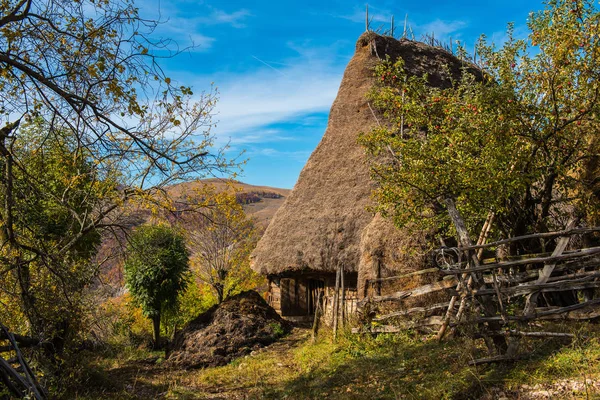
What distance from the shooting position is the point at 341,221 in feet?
40.4

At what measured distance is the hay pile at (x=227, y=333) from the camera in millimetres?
10141

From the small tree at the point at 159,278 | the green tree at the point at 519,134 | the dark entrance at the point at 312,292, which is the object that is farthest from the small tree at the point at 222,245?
the green tree at the point at 519,134

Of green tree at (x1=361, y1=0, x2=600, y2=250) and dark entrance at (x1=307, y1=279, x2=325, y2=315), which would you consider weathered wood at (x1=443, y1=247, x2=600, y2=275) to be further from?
dark entrance at (x1=307, y1=279, x2=325, y2=315)

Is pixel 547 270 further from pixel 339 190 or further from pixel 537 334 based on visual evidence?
pixel 339 190

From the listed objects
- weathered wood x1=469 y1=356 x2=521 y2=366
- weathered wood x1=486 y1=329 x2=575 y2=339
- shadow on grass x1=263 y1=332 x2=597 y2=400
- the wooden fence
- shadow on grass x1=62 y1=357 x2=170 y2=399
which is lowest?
shadow on grass x1=62 y1=357 x2=170 y2=399

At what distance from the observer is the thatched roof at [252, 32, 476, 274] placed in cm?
1213

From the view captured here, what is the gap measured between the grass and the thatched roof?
93.8 inches

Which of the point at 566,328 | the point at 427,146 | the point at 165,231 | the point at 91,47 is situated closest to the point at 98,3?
the point at 91,47

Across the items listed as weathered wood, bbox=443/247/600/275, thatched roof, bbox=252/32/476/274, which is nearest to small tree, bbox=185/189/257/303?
thatched roof, bbox=252/32/476/274

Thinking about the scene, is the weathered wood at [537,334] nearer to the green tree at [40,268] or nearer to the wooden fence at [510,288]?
the wooden fence at [510,288]

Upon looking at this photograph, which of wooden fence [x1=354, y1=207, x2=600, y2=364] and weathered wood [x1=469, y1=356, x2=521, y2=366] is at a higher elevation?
wooden fence [x1=354, y1=207, x2=600, y2=364]

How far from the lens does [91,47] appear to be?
172 inches

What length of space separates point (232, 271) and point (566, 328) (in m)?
12.6

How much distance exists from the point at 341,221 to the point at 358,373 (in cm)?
596
